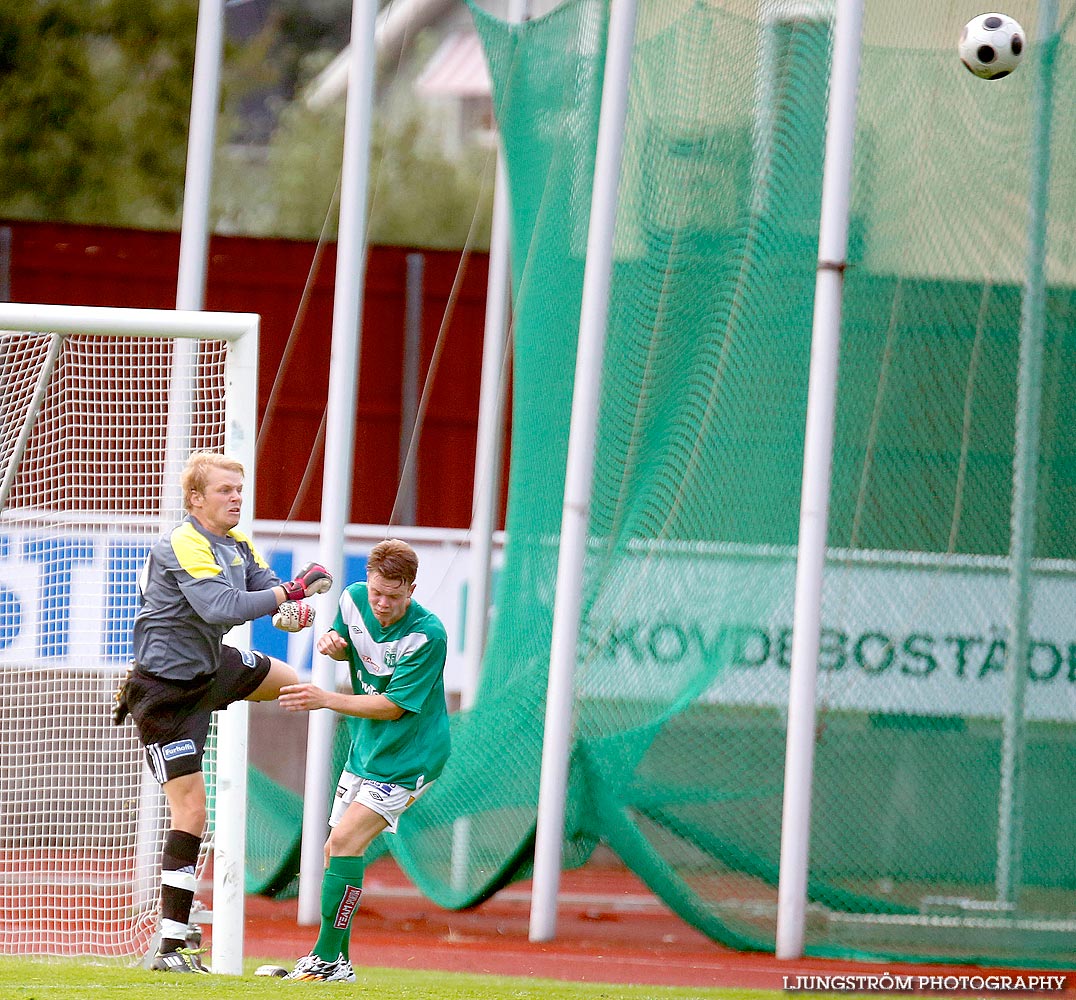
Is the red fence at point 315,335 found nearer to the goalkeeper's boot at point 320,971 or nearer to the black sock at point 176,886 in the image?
the black sock at point 176,886

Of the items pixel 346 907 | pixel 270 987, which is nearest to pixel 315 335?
pixel 346 907

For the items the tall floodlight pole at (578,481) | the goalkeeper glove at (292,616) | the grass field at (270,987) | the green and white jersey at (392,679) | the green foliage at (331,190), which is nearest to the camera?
the grass field at (270,987)

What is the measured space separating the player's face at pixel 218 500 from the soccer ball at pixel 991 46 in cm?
367

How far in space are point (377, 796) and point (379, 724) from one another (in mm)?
236

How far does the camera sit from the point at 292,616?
5605mm

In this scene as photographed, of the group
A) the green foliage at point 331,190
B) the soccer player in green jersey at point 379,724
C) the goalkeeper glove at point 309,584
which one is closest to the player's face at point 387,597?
the soccer player in green jersey at point 379,724

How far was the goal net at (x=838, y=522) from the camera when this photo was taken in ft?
24.3

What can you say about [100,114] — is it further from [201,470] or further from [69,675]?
[201,470]

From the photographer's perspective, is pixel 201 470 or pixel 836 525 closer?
pixel 201 470

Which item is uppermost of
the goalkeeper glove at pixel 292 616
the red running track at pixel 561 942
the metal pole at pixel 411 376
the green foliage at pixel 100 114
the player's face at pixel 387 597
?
the green foliage at pixel 100 114

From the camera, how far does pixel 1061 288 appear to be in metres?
7.88

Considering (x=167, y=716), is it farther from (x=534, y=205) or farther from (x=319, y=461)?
(x=319, y=461)

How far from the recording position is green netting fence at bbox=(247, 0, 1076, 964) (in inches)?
291

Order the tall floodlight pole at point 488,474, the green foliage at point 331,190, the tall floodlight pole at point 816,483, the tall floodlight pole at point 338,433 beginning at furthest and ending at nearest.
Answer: the green foliage at point 331,190 → the tall floodlight pole at point 488,474 → the tall floodlight pole at point 338,433 → the tall floodlight pole at point 816,483
